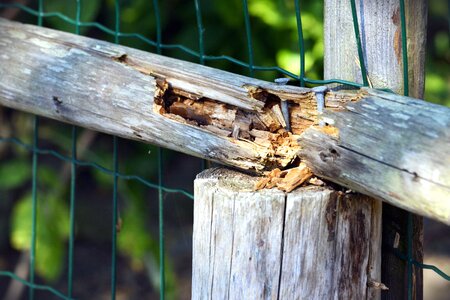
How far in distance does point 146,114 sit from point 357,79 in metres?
0.51

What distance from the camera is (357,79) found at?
1.74 m

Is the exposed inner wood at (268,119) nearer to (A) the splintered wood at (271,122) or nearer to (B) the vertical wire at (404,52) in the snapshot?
(A) the splintered wood at (271,122)

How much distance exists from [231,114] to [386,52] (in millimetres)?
360

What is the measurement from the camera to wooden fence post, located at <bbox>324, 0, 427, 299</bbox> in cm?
167

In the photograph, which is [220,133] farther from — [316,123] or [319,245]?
[319,245]

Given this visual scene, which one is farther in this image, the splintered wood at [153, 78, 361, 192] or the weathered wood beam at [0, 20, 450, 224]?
the splintered wood at [153, 78, 361, 192]

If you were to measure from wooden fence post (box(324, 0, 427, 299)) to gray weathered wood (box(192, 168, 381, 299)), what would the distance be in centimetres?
10

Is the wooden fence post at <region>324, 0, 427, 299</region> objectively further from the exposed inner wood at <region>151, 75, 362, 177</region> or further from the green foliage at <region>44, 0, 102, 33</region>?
the green foliage at <region>44, 0, 102, 33</region>

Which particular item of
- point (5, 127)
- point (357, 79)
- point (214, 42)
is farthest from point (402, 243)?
point (5, 127)

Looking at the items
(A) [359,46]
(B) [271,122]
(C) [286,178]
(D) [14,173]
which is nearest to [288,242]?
(C) [286,178]

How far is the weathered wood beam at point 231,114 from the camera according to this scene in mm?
1464

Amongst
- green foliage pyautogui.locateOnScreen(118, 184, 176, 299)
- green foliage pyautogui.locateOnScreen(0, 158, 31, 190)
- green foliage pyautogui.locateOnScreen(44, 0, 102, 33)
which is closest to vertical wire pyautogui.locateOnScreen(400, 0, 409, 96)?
green foliage pyautogui.locateOnScreen(44, 0, 102, 33)

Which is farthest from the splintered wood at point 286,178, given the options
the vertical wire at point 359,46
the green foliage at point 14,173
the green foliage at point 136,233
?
the green foliage at point 14,173

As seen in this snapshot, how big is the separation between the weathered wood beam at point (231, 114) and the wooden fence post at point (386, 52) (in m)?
0.11
